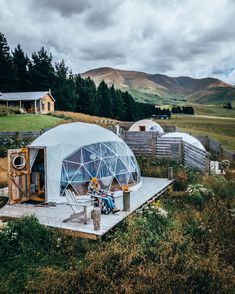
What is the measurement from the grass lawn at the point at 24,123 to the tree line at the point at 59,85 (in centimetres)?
1614

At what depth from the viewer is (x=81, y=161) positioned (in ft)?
35.2

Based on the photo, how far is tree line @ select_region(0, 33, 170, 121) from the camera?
49.4 meters

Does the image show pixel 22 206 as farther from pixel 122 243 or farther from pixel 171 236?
pixel 171 236

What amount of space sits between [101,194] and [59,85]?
148 ft

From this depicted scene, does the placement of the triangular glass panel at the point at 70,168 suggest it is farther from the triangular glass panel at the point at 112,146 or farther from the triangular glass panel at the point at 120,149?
the triangular glass panel at the point at 120,149

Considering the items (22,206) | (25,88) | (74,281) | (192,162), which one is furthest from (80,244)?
(25,88)

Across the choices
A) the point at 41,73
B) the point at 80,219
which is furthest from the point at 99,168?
the point at 41,73

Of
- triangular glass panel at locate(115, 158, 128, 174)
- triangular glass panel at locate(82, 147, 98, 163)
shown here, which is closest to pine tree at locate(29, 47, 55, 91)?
triangular glass panel at locate(115, 158, 128, 174)

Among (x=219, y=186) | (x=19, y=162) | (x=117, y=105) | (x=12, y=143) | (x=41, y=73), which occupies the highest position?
(x=41, y=73)

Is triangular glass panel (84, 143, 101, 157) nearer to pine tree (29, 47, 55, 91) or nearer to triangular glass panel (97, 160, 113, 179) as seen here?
triangular glass panel (97, 160, 113, 179)

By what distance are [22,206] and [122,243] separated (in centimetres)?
450

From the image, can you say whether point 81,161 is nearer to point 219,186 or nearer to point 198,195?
point 198,195

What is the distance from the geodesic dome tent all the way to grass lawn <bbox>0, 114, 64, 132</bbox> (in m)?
18.7

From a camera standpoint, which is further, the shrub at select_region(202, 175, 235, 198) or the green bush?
the green bush
